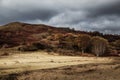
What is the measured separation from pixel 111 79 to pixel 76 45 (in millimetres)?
29303

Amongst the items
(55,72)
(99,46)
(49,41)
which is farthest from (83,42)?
(55,72)

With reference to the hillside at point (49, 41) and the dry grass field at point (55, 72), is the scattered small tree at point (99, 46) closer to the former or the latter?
the hillside at point (49, 41)

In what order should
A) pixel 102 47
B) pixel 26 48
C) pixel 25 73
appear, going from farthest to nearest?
pixel 102 47
pixel 26 48
pixel 25 73

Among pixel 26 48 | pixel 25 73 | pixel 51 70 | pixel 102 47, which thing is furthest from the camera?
pixel 102 47

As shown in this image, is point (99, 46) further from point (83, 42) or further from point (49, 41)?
point (49, 41)

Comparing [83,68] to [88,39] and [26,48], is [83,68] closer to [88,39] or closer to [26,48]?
[26,48]

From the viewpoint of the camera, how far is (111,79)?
96.9 ft

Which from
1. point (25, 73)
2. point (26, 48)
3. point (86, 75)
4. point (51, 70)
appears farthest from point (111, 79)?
point (26, 48)

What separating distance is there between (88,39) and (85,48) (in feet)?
6.30

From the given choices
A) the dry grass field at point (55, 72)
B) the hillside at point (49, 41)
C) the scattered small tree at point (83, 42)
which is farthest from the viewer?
the scattered small tree at point (83, 42)

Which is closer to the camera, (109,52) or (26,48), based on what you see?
(26,48)

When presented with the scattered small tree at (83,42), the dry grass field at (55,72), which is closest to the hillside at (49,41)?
the scattered small tree at (83,42)

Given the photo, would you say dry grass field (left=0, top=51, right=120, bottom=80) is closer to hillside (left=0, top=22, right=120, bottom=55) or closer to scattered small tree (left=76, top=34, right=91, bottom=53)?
hillside (left=0, top=22, right=120, bottom=55)

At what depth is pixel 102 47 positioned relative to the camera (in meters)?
56.5
